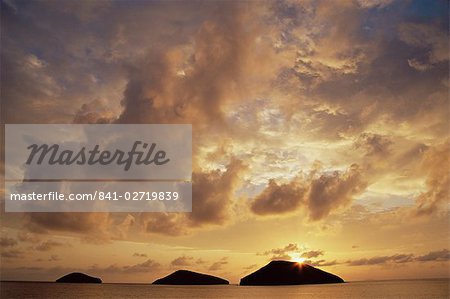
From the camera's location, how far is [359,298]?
185 m

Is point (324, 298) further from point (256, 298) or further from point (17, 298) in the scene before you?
point (17, 298)

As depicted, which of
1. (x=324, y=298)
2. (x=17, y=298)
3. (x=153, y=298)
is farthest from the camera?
(x=153, y=298)

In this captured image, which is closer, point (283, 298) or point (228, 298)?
point (283, 298)

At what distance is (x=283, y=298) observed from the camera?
17275 centimetres

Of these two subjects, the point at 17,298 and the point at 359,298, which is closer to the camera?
the point at 17,298

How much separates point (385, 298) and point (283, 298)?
163 feet

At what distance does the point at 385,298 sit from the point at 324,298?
29.1 meters

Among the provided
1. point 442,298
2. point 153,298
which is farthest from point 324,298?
point 153,298

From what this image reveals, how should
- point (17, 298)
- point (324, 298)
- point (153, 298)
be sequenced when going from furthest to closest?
point (153, 298) → point (324, 298) → point (17, 298)

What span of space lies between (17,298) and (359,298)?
13675 cm

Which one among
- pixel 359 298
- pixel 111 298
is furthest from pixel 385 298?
pixel 111 298

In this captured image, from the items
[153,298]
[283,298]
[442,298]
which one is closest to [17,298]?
[153,298]

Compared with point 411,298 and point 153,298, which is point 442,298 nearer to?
point 411,298

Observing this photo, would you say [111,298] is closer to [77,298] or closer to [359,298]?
[77,298]
